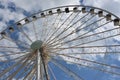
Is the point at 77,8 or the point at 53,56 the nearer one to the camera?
the point at 53,56

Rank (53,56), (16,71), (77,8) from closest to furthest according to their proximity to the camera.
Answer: (16,71) < (53,56) < (77,8)

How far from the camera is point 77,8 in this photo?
3438 cm

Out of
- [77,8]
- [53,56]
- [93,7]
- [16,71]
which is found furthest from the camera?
[77,8]

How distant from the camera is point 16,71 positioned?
2645 centimetres

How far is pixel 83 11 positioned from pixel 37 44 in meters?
6.79

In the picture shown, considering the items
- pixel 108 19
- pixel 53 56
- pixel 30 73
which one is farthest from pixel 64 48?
pixel 108 19

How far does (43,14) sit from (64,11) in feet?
7.96

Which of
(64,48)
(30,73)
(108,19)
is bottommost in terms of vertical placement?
(30,73)

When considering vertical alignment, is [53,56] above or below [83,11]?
below

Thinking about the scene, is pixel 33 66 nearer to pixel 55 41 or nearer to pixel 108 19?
pixel 55 41

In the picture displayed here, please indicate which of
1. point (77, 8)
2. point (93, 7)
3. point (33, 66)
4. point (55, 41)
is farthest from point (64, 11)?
point (33, 66)

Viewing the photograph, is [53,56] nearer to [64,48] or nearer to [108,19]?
[64,48]

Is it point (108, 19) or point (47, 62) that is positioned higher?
point (108, 19)

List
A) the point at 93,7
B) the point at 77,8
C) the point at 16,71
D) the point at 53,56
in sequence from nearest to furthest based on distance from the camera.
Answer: the point at 16,71, the point at 53,56, the point at 93,7, the point at 77,8
